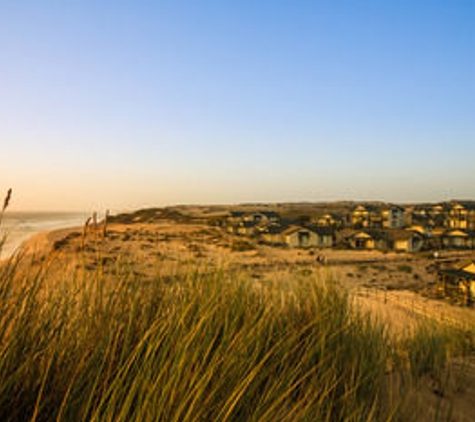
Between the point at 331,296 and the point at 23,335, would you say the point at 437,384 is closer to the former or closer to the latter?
the point at 331,296

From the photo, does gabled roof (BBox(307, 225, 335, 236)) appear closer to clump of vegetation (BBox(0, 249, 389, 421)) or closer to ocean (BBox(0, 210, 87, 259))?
ocean (BBox(0, 210, 87, 259))

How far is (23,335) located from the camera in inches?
71.8

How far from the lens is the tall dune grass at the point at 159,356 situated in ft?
5.01

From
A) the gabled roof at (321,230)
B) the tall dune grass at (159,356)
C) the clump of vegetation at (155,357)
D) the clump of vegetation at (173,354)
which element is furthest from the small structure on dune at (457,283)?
the gabled roof at (321,230)

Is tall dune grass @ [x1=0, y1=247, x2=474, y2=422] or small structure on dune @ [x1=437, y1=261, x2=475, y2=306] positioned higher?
tall dune grass @ [x1=0, y1=247, x2=474, y2=422]

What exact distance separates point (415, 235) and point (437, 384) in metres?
52.6

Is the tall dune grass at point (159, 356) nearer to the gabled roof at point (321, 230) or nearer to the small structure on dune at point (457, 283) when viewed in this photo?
the small structure on dune at point (457, 283)

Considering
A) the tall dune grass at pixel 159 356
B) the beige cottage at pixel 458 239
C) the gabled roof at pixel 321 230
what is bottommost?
the beige cottage at pixel 458 239

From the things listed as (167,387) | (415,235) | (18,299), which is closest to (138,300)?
(18,299)

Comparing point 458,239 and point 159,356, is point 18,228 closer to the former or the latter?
point 159,356

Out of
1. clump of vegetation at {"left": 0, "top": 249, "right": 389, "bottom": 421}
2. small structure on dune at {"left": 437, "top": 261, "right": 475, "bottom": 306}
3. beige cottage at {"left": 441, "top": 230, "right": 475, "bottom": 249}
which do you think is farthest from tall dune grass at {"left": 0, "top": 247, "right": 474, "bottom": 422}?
beige cottage at {"left": 441, "top": 230, "right": 475, "bottom": 249}

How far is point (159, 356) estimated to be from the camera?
5.75 feet

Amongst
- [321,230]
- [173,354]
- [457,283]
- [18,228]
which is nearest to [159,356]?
[173,354]

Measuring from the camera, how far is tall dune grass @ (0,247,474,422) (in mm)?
1526
